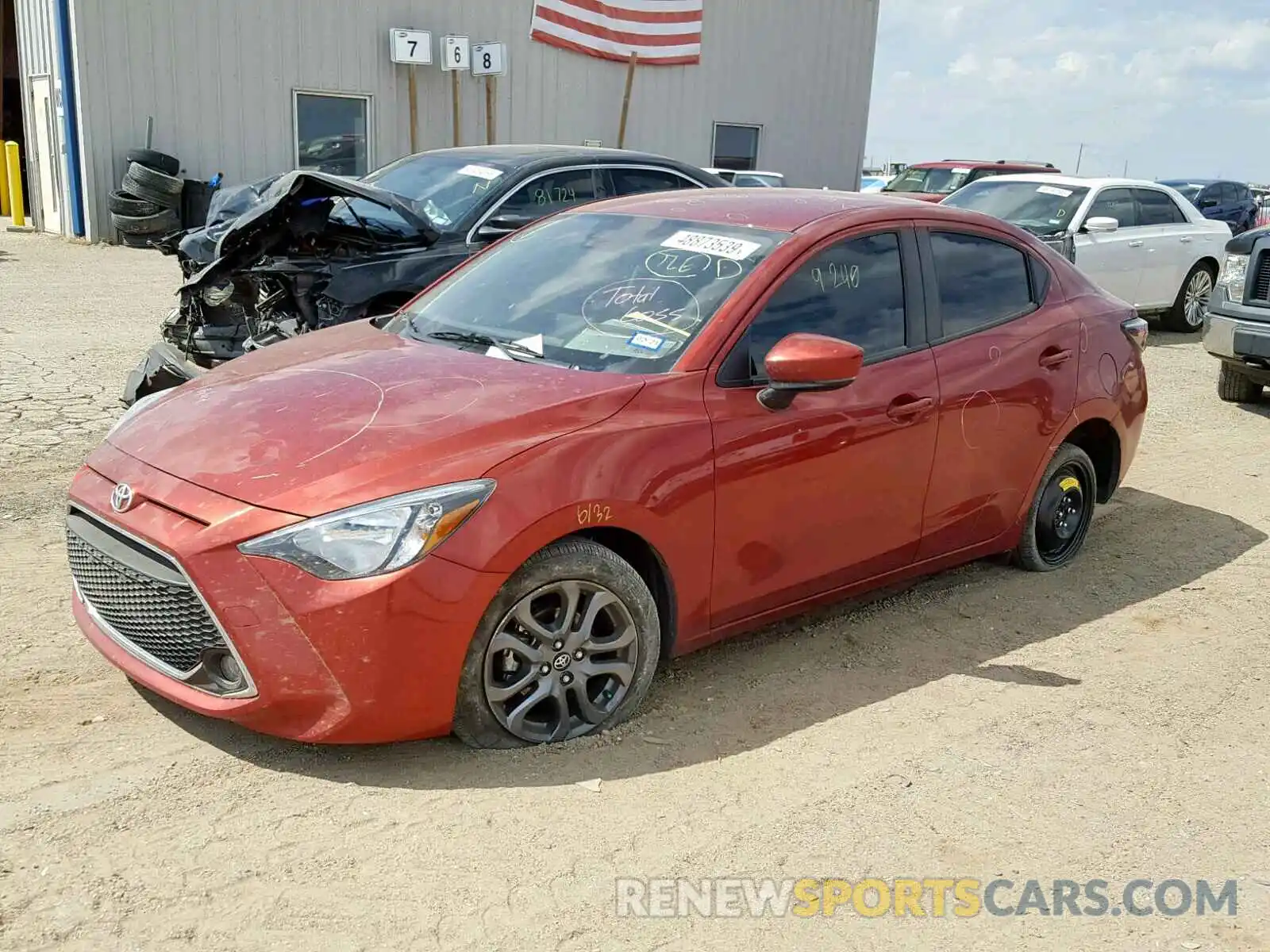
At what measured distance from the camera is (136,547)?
3.47m

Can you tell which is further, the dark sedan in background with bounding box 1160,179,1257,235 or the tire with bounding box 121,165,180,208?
the dark sedan in background with bounding box 1160,179,1257,235

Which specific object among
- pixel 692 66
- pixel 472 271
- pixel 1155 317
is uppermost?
pixel 692 66

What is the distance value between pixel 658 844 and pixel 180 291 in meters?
5.19

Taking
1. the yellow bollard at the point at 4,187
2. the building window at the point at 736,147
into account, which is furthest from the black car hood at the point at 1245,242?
the yellow bollard at the point at 4,187

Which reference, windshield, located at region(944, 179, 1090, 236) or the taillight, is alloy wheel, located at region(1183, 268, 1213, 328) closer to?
windshield, located at region(944, 179, 1090, 236)

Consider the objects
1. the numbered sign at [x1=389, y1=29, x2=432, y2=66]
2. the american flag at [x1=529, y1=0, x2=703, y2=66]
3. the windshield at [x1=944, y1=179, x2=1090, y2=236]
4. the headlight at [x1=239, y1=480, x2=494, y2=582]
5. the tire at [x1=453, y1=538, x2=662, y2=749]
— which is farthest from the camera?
the american flag at [x1=529, y1=0, x2=703, y2=66]

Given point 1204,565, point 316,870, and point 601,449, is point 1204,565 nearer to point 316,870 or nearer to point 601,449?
point 601,449

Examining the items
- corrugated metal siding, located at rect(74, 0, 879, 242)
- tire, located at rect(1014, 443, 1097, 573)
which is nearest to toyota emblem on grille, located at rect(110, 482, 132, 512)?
tire, located at rect(1014, 443, 1097, 573)

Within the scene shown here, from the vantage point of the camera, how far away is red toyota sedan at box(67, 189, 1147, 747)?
330 cm

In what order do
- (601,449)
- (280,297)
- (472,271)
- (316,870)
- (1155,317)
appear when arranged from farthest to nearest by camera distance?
(1155,317)
(280,297)
(472,271)
(601,449)
(316,870)

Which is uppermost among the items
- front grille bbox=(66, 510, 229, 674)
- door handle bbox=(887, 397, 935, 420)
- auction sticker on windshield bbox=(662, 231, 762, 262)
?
auction sticker on windshield bbox=(662, 231, 762, 262)

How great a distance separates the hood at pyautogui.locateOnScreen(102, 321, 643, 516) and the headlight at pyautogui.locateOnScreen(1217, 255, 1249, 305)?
24.2 feet

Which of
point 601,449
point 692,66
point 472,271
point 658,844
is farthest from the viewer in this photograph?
point 692,66

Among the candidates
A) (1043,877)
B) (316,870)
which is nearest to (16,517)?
(316,870)
